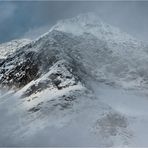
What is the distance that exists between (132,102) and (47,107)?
183ft

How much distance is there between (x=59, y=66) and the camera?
502 ft

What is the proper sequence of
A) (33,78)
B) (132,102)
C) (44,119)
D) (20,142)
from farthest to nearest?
(132,102) < (33,78) < (44,119) < (20,142)

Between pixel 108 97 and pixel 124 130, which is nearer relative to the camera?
pixel 124 130

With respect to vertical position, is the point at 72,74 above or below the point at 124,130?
above

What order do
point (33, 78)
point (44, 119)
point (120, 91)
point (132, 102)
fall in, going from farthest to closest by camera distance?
point (120, 91)
point (132, 102)
point (33, 78)
point (44, 119)

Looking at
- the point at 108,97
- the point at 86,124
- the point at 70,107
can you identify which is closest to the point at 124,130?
the point at 86,124

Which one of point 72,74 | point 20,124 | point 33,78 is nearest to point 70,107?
point 20,124

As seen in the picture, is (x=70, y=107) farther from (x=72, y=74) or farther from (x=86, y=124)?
(x=72, y=74)

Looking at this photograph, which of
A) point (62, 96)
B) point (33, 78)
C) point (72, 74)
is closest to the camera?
point (62, 96)

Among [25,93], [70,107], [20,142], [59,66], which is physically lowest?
[20,142]

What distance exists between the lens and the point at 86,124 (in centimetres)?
11625

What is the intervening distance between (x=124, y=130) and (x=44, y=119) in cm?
2337

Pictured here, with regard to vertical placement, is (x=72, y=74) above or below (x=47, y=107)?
above

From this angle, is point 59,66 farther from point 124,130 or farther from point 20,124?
point 124,130
